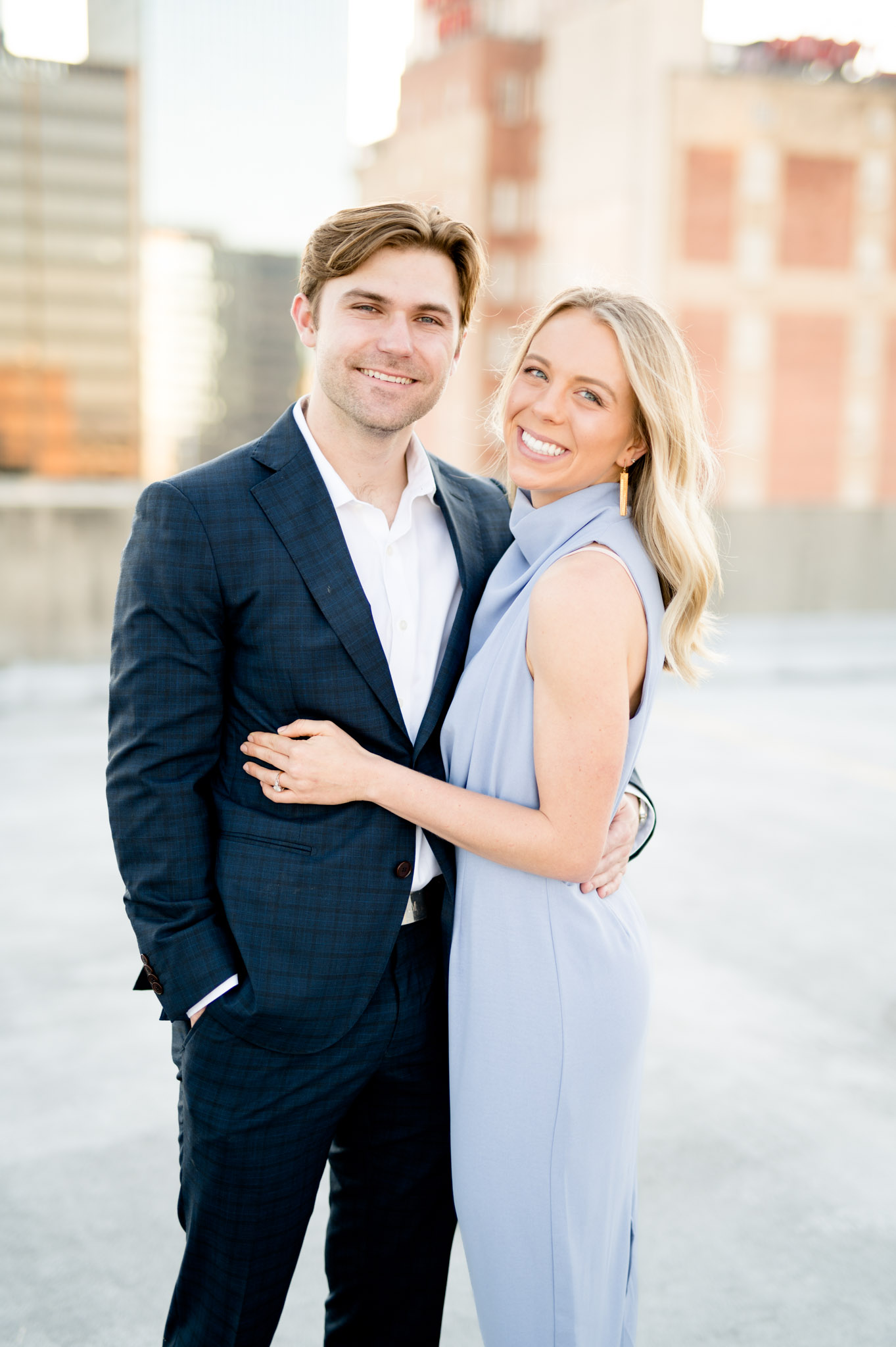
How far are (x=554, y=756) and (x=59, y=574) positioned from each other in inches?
301

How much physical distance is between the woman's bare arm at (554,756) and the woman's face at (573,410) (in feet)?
0.66

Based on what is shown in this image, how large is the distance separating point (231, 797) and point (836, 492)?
45.5 metres

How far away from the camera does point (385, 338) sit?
184 centimetres

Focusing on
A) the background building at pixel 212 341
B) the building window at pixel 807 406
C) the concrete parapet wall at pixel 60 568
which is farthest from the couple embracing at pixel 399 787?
the background building at pixel 212 341

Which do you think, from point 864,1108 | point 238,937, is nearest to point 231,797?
point 238,937

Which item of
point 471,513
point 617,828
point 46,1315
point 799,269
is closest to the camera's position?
point 617,828

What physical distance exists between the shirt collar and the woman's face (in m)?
0.19

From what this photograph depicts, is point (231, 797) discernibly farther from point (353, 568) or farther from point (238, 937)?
point (353, 568)

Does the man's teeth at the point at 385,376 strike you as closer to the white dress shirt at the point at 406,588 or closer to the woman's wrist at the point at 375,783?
the white dress shirt at the point at 406,588

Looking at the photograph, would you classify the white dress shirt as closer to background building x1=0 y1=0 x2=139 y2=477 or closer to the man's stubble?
the man's stubble

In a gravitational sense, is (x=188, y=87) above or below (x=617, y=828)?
above

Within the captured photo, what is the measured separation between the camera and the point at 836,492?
43906mm

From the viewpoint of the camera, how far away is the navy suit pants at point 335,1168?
180cm

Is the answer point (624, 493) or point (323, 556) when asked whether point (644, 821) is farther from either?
point (323, 556)
